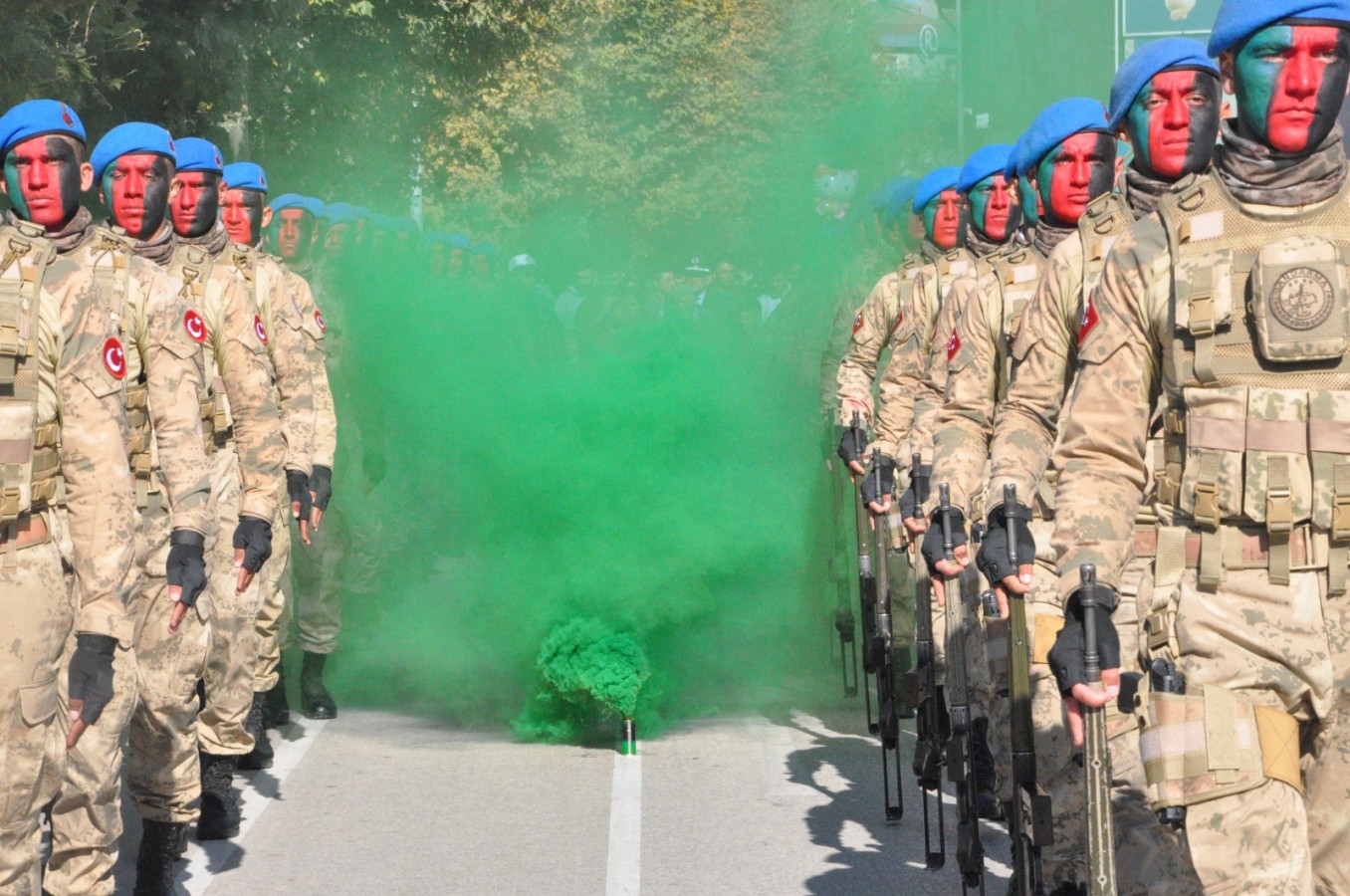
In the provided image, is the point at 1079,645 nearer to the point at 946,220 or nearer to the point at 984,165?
the point at 984,165

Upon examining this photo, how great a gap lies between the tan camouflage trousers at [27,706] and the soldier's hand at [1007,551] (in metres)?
2.24

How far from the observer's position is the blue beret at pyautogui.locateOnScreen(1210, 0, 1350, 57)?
4.30 m

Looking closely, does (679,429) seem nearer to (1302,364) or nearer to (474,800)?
(474,800)

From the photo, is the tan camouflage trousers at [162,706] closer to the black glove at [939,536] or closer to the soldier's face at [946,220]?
the black glove at [939,536]

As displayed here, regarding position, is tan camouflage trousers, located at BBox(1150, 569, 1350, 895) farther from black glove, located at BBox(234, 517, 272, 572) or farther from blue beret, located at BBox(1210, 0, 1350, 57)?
black glove, located at BBox(234, 517, 272, 572)

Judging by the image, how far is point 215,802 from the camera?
7938 mm

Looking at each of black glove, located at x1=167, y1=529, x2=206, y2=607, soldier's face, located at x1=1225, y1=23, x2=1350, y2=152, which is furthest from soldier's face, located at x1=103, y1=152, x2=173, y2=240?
soldier's face, located at x1=1225, y1=23, x2=1350, y2=152

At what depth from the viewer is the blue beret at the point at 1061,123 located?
7074 millimetres

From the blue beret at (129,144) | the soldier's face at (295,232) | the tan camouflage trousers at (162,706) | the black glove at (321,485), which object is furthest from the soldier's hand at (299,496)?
the soldier's face at (295,232)

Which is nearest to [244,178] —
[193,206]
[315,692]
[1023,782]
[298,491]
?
[193,206]

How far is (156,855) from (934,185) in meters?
5.33

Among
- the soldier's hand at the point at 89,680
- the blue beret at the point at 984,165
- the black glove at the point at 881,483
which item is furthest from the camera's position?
the blue beret at the point at 984,165

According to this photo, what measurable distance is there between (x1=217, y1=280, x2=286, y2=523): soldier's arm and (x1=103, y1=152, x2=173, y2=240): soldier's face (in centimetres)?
51

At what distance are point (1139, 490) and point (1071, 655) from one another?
562mm
